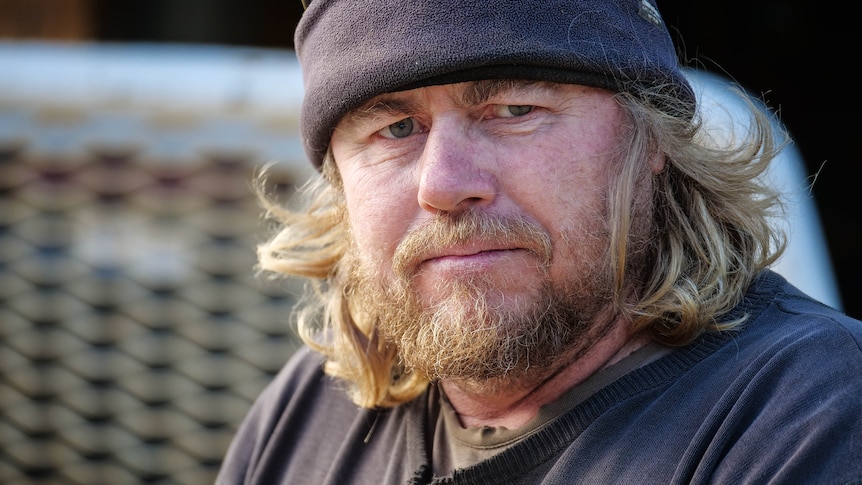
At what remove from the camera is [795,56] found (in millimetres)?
4949

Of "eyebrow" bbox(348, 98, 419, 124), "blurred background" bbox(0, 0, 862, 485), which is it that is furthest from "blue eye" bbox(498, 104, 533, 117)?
"blurred background" bbox(0, 0, 862, 485)

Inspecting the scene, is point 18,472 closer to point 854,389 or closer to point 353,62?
point 353,62

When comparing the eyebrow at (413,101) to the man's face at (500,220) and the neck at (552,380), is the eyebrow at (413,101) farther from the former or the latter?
the neck at (552,380)

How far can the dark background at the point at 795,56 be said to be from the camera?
4.66m

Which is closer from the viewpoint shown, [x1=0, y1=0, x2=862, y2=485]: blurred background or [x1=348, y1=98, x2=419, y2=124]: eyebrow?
[x1=348, y1=98, x2=419, y2=124]: eyebrow

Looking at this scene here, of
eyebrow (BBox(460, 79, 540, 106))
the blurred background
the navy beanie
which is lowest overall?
the blurred background

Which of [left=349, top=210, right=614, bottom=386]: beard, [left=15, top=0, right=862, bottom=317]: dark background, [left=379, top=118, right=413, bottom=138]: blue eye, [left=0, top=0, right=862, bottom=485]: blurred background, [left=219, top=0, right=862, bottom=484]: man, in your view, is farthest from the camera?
[left=15, top=0, right=862, bottom=317]: dark background

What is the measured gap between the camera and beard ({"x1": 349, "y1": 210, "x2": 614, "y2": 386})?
4.93 feet

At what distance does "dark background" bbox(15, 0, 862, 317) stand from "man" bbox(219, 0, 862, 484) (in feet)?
9.98

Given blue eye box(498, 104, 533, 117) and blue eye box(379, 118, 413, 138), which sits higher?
blue eye box(498, 104, 533, 117)

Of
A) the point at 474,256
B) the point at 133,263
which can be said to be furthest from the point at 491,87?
the point at 133,263

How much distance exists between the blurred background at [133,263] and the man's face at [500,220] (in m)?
1.38

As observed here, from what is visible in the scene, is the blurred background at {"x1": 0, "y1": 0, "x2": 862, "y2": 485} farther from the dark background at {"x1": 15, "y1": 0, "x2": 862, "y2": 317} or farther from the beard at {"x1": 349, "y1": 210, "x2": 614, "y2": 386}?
the dark background at {"x1": 15, "y1": 0, "x2": 862, "y2": 317}

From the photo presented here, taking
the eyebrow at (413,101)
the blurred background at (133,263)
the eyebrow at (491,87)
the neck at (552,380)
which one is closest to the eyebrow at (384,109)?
the eyebrow at (413,101)
